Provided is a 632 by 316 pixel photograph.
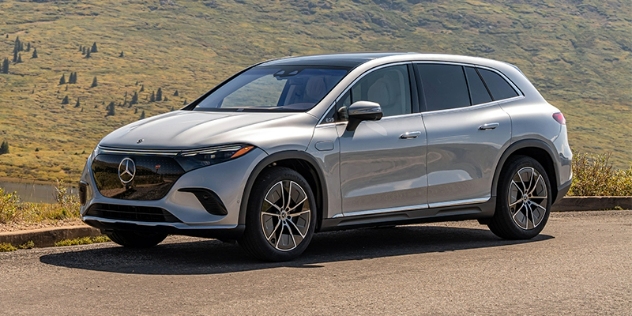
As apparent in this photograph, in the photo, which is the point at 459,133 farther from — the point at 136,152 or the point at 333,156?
the point at 136,152

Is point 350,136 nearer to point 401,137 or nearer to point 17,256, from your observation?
point 401,137

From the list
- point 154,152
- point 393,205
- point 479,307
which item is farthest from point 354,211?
point 479,307

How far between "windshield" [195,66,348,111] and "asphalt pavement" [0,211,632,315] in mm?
1287

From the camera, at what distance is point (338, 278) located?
24.6 ft

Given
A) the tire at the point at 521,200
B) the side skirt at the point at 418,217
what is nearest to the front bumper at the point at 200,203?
the side skirt at the point at 418,217

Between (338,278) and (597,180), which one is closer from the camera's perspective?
(338,278)

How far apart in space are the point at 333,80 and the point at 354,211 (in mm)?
1162

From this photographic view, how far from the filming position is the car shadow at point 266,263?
803 centimetres

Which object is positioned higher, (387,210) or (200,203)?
(200,203)

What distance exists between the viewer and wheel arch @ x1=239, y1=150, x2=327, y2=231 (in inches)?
315

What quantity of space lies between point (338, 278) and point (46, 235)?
314 centimetres

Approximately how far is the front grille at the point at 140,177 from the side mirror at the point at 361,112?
5.22 ft

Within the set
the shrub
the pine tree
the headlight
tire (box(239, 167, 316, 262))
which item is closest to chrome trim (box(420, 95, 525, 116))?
tire (box(239, 167, 316, 262))

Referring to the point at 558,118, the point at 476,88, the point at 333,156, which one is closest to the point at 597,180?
the point at 558,118
